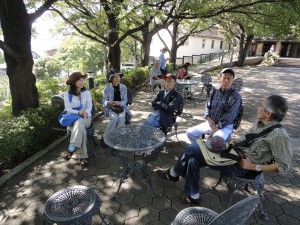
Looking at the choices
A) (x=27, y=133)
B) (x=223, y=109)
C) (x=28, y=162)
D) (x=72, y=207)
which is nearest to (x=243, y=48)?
(x=223, y=109)

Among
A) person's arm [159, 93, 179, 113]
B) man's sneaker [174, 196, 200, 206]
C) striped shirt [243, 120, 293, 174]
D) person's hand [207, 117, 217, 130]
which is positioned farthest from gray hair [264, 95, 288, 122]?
person's arm [159, 93, 179, 113]

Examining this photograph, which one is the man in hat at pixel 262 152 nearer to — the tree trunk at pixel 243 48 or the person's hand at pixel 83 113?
the person's hand at pixel 83 113

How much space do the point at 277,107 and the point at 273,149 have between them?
50 cm

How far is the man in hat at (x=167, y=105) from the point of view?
4.61 metres

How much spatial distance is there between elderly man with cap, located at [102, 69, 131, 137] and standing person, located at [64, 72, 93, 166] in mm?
538

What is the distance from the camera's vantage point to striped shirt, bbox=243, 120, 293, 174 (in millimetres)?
2494

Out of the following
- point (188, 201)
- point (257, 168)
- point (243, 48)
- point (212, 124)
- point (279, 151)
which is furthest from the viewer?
point (243, 48)

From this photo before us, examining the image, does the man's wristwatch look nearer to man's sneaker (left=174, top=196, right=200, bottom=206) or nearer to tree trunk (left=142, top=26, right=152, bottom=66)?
man's sneaker (left=174, top=196, right=200, bottom=206)

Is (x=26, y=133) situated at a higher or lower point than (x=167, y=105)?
lower

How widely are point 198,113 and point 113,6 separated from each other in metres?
4.71

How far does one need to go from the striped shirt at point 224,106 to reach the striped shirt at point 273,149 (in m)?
1.06

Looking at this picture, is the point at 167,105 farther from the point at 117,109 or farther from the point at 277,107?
the point at 277,107

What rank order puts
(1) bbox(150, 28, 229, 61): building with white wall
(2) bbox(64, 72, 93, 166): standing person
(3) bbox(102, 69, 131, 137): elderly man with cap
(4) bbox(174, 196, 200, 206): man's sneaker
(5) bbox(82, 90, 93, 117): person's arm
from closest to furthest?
(4) bbox(174, 196, 200, 206): man's sneaker → (2) bbox(64, 72, 93, 166): standing person → (5) bbox(82, 90, 93, 117): person's arm → (3) bbox(102, 69, 131, 137): elderly man with cap → (1) bbox(150, 28, 229, 61): building with white wall

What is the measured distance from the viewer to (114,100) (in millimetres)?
5355
